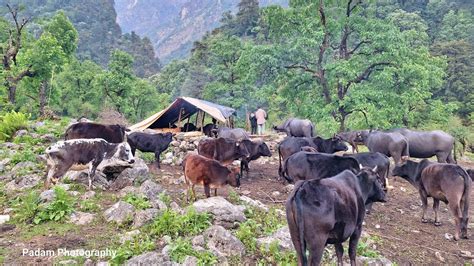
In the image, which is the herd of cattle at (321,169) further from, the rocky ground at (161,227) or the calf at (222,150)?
the rocky ground at (161,227)

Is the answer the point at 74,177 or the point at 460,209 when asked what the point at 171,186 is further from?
the point at 460,209

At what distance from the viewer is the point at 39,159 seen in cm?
1076

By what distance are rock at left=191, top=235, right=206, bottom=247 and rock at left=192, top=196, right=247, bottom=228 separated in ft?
2.81

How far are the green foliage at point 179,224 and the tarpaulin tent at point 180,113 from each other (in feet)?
41.0

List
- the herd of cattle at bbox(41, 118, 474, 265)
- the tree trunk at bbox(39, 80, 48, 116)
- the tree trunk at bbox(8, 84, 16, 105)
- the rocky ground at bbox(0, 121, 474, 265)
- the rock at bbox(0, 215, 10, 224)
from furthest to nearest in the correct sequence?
the tree trunk at bbox(39, 80, 48, 116) < the tree trunk at bbox(8, 84, 16, 105) < the rock at bbox(0, 215, 10, 224) < the rocky ground at bbox(0, 121, 474, 265) < the herd of cattle at bbox(41, 118, 474, 265)

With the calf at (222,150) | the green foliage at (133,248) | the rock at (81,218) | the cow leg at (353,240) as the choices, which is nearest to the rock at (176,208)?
the green foliage at (133,248)

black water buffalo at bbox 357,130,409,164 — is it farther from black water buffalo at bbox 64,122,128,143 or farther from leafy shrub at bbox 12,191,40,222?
leafy shrub at bbox 12,191,40,222

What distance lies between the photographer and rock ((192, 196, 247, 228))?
701cm

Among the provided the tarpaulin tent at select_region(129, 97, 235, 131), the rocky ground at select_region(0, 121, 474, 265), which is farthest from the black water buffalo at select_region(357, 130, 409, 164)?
the tarpaulin tent at select_region(129, 97, 235, 131)

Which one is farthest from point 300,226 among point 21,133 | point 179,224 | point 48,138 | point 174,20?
point 174,20

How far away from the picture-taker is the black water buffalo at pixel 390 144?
13.7 m

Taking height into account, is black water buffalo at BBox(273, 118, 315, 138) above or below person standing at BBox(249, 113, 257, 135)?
above

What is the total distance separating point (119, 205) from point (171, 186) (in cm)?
327

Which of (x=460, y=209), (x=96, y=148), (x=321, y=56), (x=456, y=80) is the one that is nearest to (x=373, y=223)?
(x=460, y=209)
